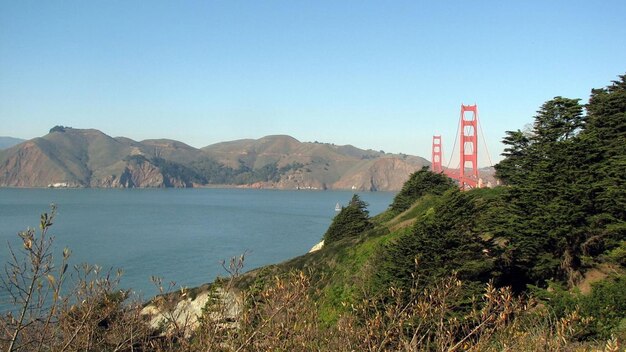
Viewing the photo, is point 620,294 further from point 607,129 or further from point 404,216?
point 404,216

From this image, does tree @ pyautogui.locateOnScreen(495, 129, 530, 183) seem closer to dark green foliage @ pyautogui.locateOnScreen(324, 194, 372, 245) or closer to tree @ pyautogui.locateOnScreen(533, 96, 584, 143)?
tree @ pyautogui.locateOnScreen(533, 96, 584, 143)

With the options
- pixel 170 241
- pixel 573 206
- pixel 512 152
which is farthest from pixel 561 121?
pixel 170 241

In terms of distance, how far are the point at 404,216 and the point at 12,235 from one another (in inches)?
1992

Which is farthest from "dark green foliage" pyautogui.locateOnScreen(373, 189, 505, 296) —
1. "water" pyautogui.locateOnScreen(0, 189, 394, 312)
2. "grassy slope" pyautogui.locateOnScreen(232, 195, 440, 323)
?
"water" pyautogui.locateOnScreen(0, 189, 394, 312)

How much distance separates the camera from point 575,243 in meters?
14.8

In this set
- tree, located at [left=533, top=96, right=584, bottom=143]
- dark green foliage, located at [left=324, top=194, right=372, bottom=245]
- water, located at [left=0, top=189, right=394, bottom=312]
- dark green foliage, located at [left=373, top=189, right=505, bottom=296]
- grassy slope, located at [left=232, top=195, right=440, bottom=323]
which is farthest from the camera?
water, located at [left=0, top=189, right=394, bottom=312]

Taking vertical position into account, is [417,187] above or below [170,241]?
above

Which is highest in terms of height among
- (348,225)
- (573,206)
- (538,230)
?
(573,206)

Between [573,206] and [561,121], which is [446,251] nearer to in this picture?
[573,206]

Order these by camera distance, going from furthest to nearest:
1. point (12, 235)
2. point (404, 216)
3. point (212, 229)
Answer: point (212, 229)
point (12, 235)
point (404, 216)

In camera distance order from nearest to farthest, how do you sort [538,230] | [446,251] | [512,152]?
[446,251] < [538,230] < [512,152]

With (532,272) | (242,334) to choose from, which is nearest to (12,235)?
(532,272)

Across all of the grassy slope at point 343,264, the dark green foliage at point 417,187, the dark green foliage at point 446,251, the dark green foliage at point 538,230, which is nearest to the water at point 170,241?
the grassy slope at point 343,264

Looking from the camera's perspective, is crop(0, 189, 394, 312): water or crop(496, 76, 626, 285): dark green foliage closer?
crop(496, 76, 626, 285): dark green foliage
